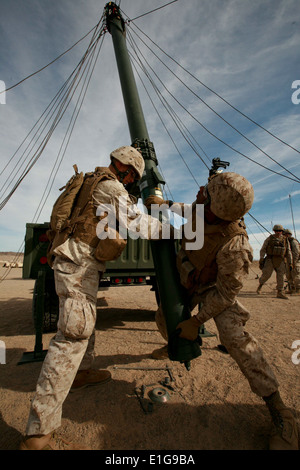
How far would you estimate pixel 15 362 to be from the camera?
283 centimetres

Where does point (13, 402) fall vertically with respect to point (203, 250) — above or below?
below

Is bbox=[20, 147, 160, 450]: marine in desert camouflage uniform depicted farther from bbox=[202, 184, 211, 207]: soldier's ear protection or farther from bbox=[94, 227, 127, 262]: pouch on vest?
bbox=[202, 184, 211, 207]: soldier's ear protection

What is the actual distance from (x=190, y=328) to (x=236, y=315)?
37 cm

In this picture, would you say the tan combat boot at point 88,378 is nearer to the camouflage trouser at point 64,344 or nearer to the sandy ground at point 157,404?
the sandy ground at point 157,404

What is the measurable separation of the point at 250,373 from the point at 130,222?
4.61ft

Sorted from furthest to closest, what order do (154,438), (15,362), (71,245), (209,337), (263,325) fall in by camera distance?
1. (263,325)
2. (209,337)
3. (15,362)
4. (71,245)
5. (154,438)

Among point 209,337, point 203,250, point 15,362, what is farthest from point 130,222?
point 209,337

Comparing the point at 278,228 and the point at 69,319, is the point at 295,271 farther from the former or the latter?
the point at 69,319

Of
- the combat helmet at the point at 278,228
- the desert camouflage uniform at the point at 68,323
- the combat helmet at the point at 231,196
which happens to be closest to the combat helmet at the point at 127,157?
the desert camouflage uniform at the point at 68,323

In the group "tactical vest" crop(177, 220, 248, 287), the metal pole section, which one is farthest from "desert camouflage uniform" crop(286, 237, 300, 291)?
"tactical vest" crop(177, 220, 248, 287)

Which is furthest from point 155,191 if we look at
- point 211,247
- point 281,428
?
point 281,428

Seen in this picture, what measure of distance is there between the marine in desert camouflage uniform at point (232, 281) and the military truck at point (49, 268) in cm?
200

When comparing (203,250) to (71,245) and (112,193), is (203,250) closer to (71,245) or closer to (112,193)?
(112,193)

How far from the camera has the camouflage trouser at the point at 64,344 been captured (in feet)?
4.65
